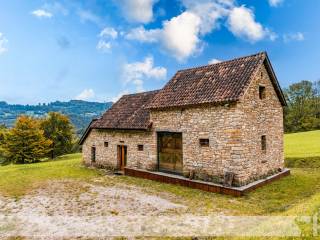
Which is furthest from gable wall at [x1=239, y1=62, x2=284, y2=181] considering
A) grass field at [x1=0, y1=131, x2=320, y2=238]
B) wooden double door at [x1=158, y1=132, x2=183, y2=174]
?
wooden double door at [x1=158, y1=132, x2=183, y2=174]

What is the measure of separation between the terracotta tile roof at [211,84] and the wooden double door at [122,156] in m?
4.47

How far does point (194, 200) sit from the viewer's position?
11.5 metres

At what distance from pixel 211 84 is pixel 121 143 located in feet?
27.5

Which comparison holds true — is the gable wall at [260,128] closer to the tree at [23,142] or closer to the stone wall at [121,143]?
the stone wall at [121,143]

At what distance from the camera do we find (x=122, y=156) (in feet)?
63.2

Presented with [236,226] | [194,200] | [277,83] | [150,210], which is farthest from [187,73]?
[236,226]

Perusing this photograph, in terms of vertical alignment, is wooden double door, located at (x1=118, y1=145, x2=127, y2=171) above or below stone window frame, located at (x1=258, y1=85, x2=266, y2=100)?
below

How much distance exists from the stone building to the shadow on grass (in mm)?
3649

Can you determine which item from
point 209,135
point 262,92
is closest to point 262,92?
point 262,92

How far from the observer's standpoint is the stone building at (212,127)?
42.7 ft

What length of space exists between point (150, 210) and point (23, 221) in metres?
4.89

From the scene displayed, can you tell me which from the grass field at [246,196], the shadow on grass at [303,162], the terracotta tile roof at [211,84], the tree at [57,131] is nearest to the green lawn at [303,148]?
the grass field at [246,196]

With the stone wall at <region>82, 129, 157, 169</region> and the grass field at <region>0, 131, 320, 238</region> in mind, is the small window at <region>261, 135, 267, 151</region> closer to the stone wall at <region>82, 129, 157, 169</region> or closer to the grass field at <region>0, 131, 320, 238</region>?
the grass field at <region>0, 131, 320, 238</region>

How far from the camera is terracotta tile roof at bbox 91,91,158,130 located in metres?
18.4
